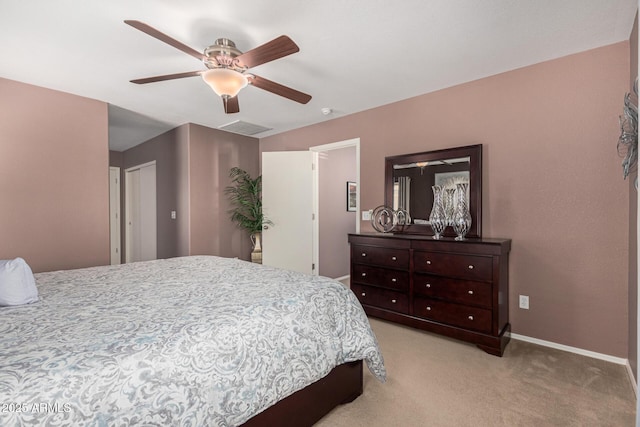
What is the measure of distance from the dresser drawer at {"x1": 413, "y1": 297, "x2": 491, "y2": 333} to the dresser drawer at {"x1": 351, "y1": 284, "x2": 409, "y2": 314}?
0.12 metres

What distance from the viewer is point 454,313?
256cm

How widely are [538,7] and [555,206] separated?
1466mm

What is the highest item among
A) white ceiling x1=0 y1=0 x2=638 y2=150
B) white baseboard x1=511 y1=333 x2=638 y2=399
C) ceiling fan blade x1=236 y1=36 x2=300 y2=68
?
white ceiling x1=0 y1=0 x2=638 y2=150

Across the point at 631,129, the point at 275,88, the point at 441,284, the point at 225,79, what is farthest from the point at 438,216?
the point at 225,79

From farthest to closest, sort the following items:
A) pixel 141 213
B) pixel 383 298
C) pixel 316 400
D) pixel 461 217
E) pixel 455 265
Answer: pixel 141 213
pixel 383 298
pixel 461 217
pixel 455 265
pixel 316 400

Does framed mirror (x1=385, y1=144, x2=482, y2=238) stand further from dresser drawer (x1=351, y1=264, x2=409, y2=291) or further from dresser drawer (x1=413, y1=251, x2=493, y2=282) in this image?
dresser drawer (x1=351, y1=264, x2=409, y2=291)

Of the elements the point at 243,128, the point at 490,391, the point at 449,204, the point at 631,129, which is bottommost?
the point at 490,391

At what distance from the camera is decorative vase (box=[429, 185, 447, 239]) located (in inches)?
113

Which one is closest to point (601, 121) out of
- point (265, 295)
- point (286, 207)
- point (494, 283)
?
point (494, 283)

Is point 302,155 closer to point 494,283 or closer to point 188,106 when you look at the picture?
point 188,106

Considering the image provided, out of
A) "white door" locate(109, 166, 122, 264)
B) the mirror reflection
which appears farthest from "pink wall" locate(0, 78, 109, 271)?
the mirror reflection

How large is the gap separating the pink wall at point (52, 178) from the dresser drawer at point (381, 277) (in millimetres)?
2845

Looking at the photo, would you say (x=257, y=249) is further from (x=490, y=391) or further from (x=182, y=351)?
(x=182, y=351)

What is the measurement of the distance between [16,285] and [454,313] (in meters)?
2.83
